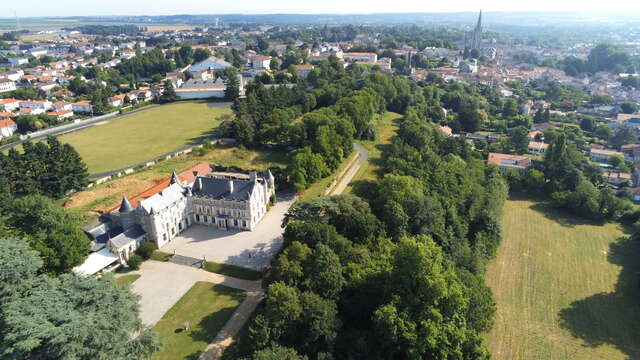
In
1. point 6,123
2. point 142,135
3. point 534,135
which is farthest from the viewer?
point 534,135

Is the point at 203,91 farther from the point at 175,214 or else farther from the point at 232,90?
the point at 175,214

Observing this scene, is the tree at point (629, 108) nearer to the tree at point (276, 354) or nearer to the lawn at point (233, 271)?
the lawn at point (233, 271)

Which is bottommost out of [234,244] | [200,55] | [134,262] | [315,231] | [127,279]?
[127,279]

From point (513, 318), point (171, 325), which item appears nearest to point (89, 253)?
point (171, 325)

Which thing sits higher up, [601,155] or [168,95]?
[168,95]

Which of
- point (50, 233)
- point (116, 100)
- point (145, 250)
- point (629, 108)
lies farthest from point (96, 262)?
point (629, 108)

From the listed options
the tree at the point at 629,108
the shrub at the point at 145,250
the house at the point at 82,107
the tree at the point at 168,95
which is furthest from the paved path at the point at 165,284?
the tree at the point at 629,108
